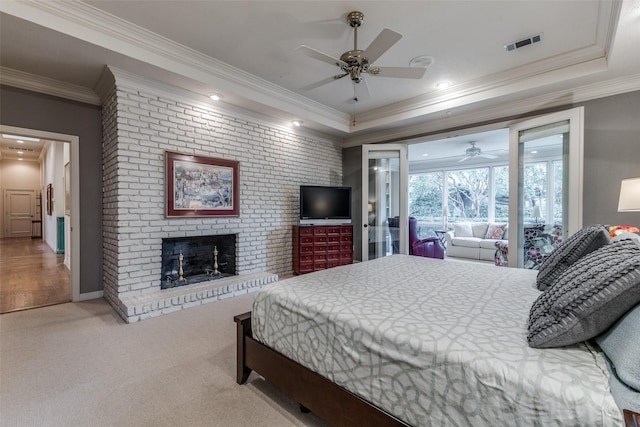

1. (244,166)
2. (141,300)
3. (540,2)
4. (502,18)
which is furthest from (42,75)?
(540,2)

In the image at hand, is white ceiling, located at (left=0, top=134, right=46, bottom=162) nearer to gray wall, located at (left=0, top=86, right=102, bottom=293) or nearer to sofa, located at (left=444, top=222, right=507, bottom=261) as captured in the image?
gray wall, located at (left=0, top=86, right=102, bottom=293)

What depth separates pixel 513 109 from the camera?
3.94m

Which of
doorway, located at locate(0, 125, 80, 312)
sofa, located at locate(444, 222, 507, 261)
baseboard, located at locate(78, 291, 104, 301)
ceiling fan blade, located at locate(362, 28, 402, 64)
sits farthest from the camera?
sofa, located at locate(444, 222, 507, 261)

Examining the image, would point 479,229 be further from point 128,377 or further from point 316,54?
point 128,377

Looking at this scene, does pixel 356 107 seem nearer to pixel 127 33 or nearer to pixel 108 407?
pixel 127 33

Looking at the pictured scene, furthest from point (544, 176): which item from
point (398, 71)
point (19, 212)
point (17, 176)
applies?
point (19, 212)

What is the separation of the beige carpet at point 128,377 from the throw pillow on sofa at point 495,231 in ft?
20.7

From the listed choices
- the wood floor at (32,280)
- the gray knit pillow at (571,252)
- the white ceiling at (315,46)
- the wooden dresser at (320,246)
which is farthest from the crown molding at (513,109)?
the wood floor at (32,280)

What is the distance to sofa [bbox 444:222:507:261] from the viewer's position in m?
6.37

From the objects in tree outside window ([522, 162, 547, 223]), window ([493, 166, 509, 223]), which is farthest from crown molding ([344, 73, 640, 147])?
window ([493, 166, 509, 223])

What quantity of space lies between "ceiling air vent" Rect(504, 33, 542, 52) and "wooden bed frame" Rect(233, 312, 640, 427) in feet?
11.8

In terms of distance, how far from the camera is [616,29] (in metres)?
2.37

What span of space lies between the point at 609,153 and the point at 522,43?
167 centimetres

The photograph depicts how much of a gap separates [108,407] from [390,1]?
137 inches
